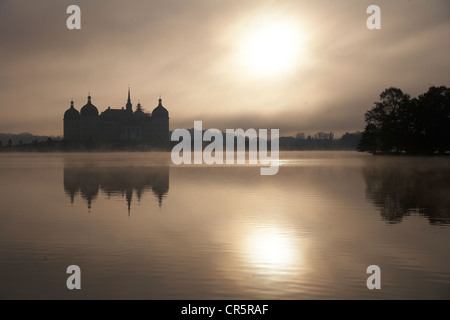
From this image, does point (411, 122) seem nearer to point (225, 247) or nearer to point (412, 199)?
point (412, 199)

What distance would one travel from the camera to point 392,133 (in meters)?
108

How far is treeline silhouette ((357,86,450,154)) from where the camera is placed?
3996 inches

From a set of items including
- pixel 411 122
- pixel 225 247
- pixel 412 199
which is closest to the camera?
pixel 225 247

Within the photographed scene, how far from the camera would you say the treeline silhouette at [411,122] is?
101500mm

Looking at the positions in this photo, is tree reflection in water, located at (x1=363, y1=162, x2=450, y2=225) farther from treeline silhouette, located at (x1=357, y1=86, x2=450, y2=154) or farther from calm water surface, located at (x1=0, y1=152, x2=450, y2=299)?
treeline silhouette, located at (x1=357, y1=86, x2=450, y2=154)

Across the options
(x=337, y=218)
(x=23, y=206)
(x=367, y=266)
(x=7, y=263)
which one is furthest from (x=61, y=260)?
(x=23, y=206)

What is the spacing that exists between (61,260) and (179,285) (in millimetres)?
4151

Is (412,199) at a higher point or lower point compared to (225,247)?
higher

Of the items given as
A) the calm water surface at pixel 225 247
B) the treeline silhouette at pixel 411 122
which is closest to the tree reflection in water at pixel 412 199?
the calm water surface at pixel 225 247

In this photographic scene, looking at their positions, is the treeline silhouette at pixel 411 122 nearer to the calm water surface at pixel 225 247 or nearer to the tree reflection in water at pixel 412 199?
the tree reflection in water at pixel 412 199

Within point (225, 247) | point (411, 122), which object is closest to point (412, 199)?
point (225, 247)

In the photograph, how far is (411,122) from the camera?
347 ft

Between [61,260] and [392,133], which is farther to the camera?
[392,133]
